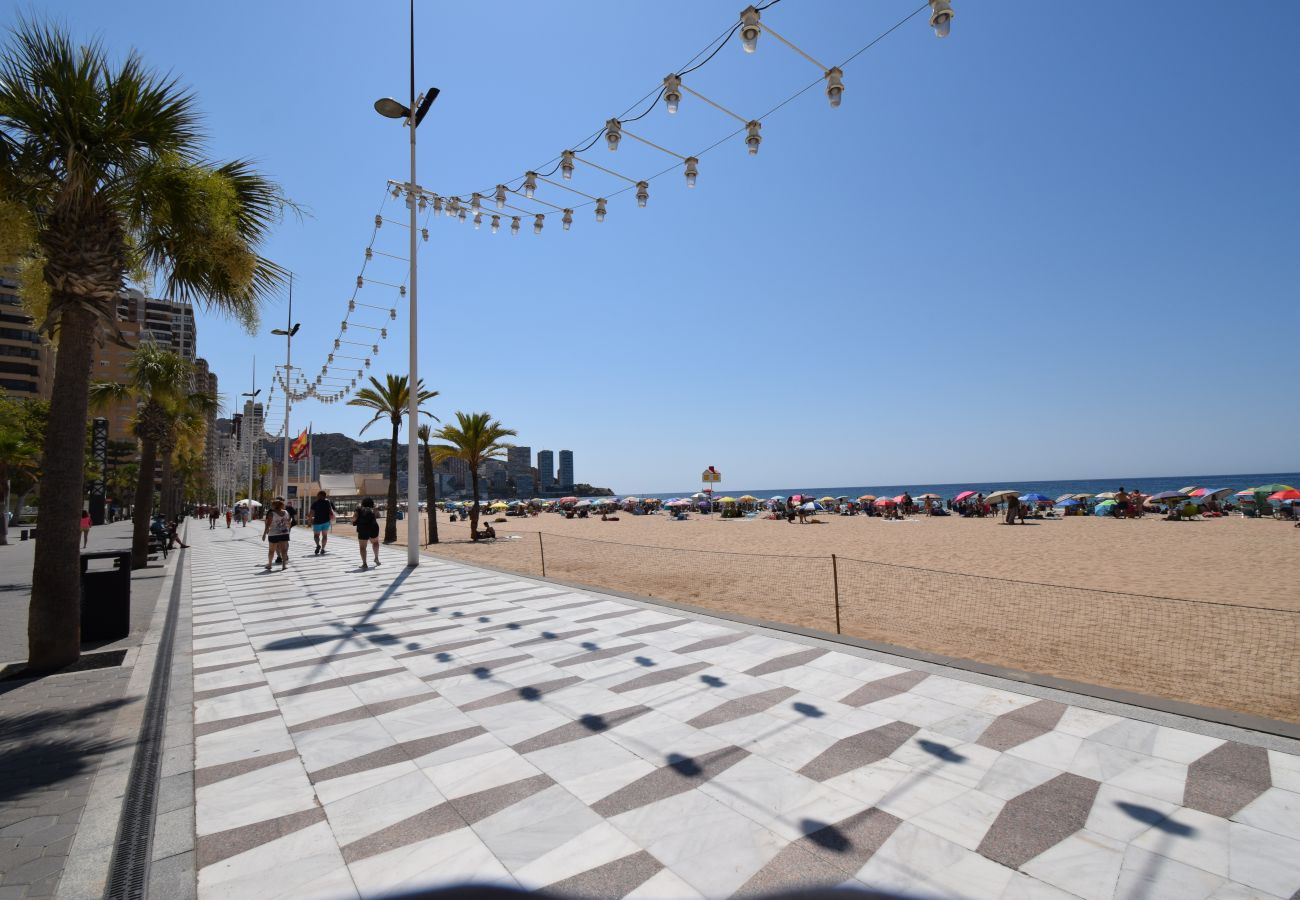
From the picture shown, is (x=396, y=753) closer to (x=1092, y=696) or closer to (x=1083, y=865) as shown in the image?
(x=1083, y=865)

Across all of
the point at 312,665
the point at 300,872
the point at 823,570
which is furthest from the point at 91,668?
the point at 823,570

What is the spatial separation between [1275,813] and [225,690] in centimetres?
753

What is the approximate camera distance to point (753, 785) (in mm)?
3516

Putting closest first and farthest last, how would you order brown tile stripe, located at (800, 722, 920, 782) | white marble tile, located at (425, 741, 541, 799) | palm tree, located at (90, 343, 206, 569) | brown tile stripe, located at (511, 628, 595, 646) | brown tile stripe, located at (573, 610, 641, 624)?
white marble tile, located at (425, 741, 541, 799) → brown tile stripe, located at (800, 722, 920, 782) → brown tile stripe, located at (511, 628, 595, 646) → brown tile stripe, located at (573, 610, 641, 624) → palm tree, located at (90, 343, 206, 569)

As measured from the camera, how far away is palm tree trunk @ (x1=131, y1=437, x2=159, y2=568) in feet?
48.6

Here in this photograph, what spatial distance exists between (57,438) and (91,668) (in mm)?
2411

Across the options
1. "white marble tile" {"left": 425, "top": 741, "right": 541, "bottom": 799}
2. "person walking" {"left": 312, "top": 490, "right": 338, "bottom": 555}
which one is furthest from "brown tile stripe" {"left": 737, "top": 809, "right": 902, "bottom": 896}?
"person walking" {"left": 312, "top": 490, "right": 338, "bottom": 555}

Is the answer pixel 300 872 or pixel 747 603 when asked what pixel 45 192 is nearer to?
pixel 300 872

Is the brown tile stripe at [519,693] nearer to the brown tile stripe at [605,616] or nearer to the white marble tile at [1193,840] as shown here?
the brown tile stripe at [605,616]

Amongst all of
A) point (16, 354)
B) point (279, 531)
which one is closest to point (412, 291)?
point (279, 531)

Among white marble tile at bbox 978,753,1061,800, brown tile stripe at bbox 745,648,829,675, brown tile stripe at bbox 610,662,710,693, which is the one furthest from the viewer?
brown tile stripe at bbox 745,648,829,675

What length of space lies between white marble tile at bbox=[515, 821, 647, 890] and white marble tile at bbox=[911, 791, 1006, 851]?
1.54 meters

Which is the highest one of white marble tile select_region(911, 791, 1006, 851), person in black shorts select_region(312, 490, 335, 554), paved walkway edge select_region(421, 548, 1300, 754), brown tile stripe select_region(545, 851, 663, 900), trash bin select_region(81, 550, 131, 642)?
person in black shorts select_region(312, 490, 335, 554)

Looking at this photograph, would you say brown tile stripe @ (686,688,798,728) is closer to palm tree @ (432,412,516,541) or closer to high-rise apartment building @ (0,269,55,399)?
palm tree @ (432,412,516,541)
